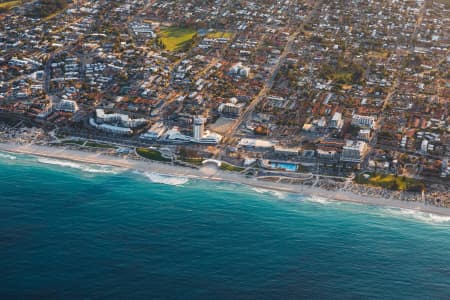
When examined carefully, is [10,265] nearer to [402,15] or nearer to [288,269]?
[288,269]

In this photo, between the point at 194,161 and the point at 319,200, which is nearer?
the point at 319,200

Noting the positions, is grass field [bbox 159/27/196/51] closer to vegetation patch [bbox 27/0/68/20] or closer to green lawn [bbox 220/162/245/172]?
vegetation patch [bbox 27/0/68/20]

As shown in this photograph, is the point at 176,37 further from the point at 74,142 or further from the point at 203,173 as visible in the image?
the point at 203,173

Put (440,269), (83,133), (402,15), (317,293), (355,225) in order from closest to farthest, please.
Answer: (317,293)
(440,269)
(355,225)
(83,133)
(402,15)

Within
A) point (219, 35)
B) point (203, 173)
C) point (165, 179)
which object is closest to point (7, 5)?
Result: point (219, 35)

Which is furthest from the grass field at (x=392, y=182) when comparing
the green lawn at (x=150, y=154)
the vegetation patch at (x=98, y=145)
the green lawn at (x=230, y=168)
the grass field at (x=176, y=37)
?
the grass field at (x=176, y=37)

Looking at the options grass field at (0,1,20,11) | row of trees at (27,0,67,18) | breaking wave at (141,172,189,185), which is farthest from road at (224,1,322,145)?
grass field at (0,1,20,11)

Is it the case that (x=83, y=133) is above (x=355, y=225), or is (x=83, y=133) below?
above

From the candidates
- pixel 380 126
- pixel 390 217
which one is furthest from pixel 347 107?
pixel 390 217
